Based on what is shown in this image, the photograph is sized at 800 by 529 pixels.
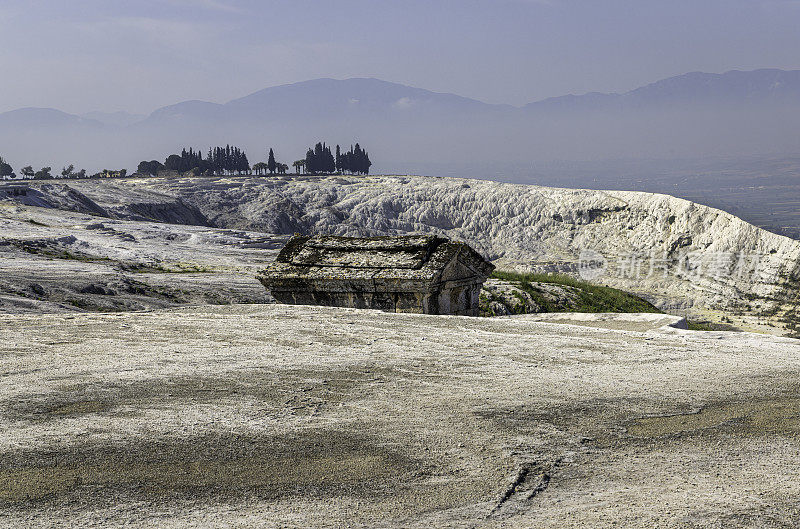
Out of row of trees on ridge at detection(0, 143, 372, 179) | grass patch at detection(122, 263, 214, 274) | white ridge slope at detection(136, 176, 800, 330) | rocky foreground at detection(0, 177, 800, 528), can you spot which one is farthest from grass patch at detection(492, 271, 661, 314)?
row of trees on ridge at detection(0, 143, 372, 179)

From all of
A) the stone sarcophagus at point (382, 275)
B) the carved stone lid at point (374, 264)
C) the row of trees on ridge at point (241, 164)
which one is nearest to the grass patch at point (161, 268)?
the carved stone lid at point (374, 264)

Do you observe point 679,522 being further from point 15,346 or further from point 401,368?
point 15,346

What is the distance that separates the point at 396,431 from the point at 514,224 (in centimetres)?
7479

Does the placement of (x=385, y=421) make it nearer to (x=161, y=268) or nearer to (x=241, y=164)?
(x=161, y=268)

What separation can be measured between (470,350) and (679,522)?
462 centimetres

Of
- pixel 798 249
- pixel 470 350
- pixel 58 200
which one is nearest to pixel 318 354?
pixel 470 350

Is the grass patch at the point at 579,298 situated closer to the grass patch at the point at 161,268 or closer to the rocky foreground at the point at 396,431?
the grass patch at the point at 161,268

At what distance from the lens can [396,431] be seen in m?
5.82

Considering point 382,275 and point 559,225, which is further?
point 559,225

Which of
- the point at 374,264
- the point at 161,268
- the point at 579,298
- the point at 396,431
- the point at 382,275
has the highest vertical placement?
the point at 374,264

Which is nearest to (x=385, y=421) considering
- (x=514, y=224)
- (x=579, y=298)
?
(x=579, y=298)

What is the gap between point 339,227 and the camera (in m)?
82.1

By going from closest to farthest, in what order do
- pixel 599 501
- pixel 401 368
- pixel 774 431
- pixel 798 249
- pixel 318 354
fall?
pixel 599 501, pixel 774 431, pixel 401 368, pixel 318 354, pixel 798 249

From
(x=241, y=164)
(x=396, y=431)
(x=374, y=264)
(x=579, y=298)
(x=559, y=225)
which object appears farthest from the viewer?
(x=241, y=164)
